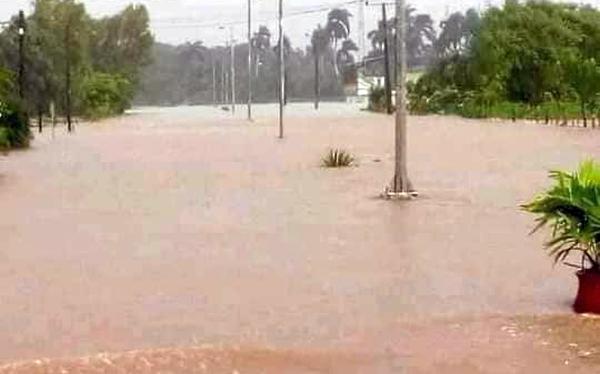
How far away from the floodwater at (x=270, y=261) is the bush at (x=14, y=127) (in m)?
11.1

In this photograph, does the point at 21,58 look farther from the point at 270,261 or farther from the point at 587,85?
the point at 270,261

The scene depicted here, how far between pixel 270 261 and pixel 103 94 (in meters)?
82.4

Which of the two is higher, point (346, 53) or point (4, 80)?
point (346, 53)

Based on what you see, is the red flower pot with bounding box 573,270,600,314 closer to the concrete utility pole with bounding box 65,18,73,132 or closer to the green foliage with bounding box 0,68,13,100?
the green foliage with bounding box 0,68,13,100

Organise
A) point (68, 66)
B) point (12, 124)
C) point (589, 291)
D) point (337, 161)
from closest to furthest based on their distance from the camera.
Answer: point (589, 291), point (337, 161), point (12, 124), point (68, 66)

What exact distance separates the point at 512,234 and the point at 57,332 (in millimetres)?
6792

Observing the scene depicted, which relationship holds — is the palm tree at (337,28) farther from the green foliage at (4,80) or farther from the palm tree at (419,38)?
the green foliage at (4,80)

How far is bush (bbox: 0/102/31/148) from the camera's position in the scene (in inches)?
1510

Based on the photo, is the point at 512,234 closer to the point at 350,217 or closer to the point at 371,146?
the point at 350,217

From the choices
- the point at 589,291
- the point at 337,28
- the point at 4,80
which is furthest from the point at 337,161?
the point at 337,28

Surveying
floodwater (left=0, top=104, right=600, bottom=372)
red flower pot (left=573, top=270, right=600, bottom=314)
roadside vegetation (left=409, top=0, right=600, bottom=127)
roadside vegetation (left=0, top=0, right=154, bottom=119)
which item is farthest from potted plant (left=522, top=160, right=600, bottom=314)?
roadside vegetation (left=409, top=0, right=600, bottom=127)

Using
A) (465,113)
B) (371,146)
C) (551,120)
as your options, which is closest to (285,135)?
(371,146)

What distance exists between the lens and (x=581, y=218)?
914 centimetres

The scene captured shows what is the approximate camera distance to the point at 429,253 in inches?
526
